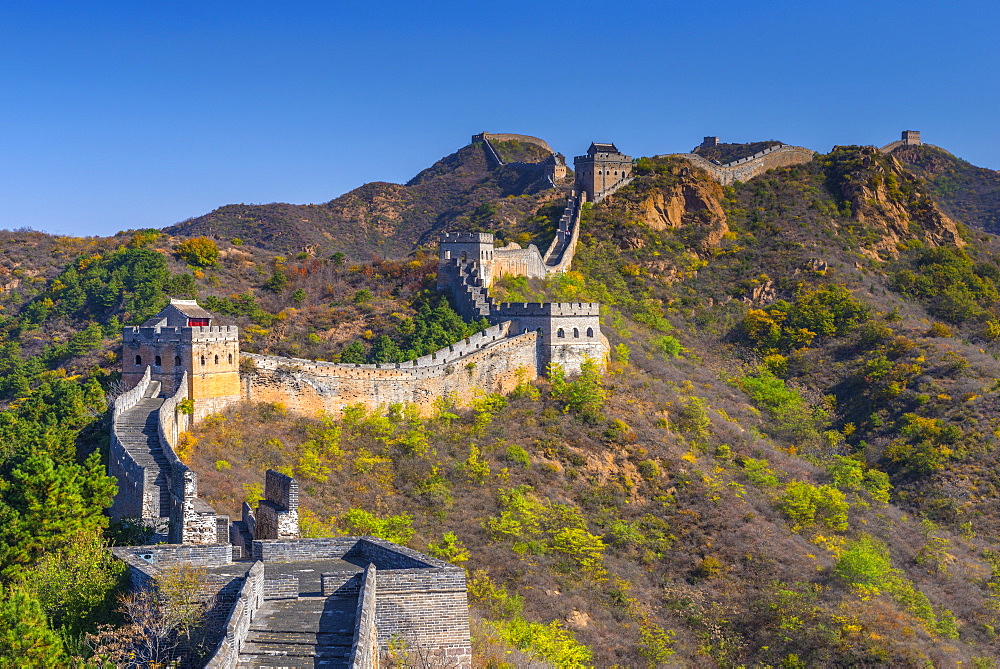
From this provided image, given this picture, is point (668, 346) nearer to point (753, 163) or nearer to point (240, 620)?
point (753, 163)

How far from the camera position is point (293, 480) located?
20656 millimetres

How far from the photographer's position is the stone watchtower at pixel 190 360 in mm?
32156

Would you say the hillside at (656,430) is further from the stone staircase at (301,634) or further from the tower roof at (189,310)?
the tower roof at (189,310)

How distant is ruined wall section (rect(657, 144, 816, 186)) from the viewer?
2995 inches

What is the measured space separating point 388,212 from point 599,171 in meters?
35.4

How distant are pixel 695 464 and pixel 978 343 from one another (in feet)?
91.5

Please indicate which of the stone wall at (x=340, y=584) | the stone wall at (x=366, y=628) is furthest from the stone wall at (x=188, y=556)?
the stone wall at (x=366, y=628)

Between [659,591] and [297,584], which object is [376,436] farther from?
[297,584]

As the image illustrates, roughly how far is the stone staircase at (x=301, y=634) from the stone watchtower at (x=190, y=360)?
18.1m

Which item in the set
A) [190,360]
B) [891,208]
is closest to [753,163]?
[891,208]

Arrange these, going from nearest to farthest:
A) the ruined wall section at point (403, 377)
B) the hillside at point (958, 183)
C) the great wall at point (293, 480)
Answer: the great wall at point (293, 480)
the ruined wall section at point (403, 377)
the hillside at point (958, 183)

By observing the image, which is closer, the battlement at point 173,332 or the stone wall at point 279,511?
the stone wall at point 279,511

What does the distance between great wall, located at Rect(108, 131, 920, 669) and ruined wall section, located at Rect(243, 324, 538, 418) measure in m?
0.05

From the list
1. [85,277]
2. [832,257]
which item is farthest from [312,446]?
[832,257]
